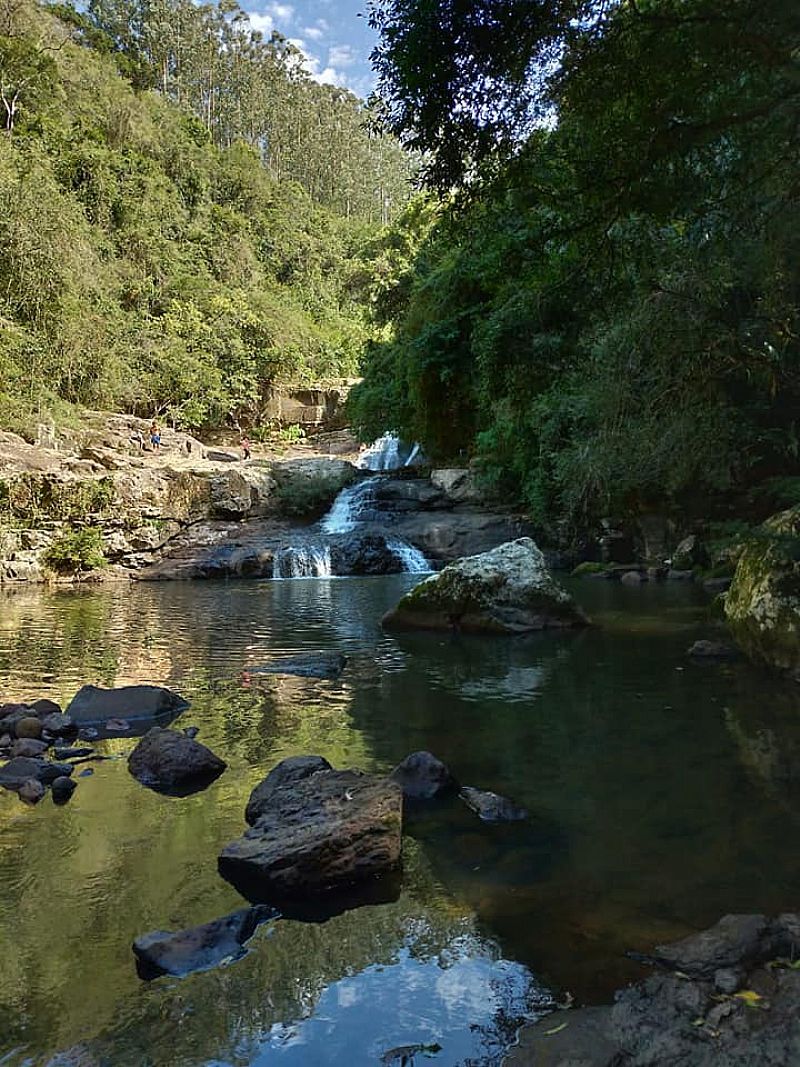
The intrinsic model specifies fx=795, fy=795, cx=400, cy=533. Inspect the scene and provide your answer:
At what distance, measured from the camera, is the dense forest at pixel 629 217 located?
227 inches

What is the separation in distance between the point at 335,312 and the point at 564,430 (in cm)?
3778

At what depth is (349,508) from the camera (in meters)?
29.6

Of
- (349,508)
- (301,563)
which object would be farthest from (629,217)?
(349,508)

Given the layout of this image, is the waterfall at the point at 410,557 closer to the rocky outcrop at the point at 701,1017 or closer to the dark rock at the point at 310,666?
the dark rock at the point at 310,666

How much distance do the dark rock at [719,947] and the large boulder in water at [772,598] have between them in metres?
5.84

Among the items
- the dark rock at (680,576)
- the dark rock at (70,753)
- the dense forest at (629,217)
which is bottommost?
the dark rock at (70,753)

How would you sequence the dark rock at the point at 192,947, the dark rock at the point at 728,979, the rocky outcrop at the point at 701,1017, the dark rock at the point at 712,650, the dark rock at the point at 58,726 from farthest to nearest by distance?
the dark rock at the point at 712,650
the dark rock at the point at 58,726
the dark rock at the point at 192,947
the dark rock at the point at 728,979
the rocky outcrop at the point at 701,1017

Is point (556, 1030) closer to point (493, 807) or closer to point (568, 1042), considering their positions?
point (568, 1042)

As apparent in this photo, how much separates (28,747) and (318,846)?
10.9ft

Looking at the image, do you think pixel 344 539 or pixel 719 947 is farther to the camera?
pixel 344 539

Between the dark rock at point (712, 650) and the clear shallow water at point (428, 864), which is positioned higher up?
the dark rock at point (712, 650)

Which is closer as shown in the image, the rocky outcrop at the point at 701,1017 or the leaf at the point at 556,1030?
the rocky outcrop at the point at 701,1017

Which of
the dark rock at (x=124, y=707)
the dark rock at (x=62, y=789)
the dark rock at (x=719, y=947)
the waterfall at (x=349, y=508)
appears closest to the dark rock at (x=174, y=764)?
the dark rock at (x=62, y=789)

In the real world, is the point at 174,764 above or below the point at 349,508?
below
